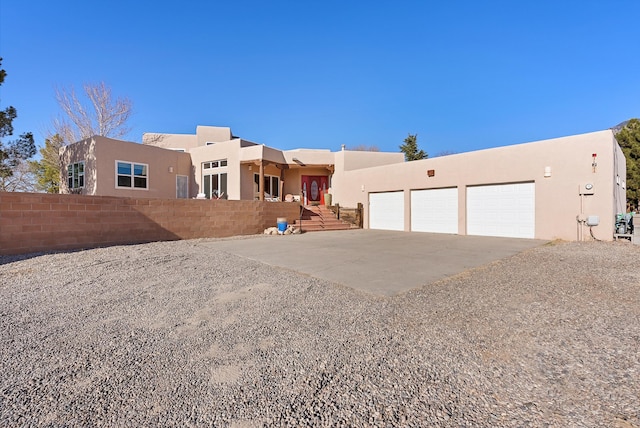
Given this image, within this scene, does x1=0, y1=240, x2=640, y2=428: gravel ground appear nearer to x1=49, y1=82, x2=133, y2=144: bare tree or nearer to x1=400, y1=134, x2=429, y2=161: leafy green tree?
x1=49, y1=82, x2=133, y2=144: bare tree

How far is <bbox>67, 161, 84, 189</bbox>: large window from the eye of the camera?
14.7 metres

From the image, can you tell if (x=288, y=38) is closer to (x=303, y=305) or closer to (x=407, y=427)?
(x=303, y=305)

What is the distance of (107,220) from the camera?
907 cm

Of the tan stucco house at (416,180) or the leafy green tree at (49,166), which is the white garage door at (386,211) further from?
the leafy green tree at (49,166)

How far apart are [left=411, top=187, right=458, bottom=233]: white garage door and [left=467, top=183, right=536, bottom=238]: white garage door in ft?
2.30

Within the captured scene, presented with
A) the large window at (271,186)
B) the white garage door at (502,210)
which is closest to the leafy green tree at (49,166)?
the large window at (271,186)

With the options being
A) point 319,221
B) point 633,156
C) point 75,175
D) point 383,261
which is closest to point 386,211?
point 319,221

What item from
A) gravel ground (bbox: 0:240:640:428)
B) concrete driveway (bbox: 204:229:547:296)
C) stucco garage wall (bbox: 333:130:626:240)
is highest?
stucco garage wall (bbox: 333:130:626:240)

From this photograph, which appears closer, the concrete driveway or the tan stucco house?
the concrete driveway

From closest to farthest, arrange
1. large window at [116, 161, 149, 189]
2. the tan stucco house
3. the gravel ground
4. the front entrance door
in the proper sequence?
the gravel ground < the tan stucco house < large window at [116, 161, 149, 189] < the front entrance door

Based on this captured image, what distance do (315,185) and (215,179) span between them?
269 inches

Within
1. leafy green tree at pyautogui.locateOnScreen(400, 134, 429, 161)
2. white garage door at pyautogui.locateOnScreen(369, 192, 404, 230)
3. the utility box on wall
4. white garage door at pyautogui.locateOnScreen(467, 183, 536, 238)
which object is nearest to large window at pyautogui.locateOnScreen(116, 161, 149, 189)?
white garage door at pyautogui.locateOnScreen(369, 192, 404, 230)

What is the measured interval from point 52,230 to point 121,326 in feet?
24.1

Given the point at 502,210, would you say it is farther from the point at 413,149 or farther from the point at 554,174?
the point at 413,149
